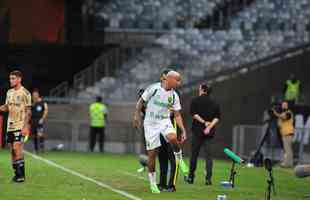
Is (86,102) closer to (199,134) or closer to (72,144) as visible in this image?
(72,144)

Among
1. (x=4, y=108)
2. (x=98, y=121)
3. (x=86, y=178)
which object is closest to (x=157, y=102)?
(x=4, y=108)

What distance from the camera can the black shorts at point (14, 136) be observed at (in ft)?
64.2

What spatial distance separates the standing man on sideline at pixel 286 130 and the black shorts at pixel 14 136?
1252 centimetres

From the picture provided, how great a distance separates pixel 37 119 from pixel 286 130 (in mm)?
8556

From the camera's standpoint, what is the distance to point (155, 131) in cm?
1809

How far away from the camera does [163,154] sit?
1869 cm

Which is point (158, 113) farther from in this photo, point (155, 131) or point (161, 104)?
point (155, 131)

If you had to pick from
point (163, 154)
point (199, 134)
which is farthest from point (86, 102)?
point (163, 154)

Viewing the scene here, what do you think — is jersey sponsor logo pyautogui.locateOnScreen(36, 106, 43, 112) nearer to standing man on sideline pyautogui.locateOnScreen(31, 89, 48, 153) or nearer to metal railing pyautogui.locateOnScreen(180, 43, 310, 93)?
standing man on sideline pyautogui.locateOnScreen(31, 89, 48, 153)

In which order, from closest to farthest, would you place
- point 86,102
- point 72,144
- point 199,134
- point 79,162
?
point 199,134, point 79,162, point 72,144, point 86,102

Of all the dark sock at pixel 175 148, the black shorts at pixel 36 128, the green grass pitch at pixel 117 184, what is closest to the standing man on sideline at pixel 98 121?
the black shorts at pixel 36 128

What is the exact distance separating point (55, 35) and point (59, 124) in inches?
268

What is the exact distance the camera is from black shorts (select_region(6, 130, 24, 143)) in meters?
19.6

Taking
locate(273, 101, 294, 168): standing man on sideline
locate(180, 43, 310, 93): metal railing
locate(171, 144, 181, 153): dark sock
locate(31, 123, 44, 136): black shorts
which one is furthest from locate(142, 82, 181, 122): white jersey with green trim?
locate(180, 43, 310, 93): metal railing
